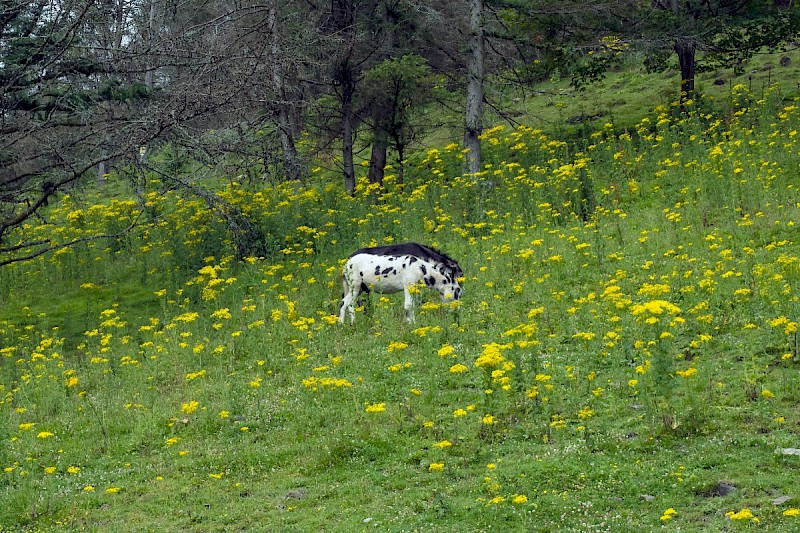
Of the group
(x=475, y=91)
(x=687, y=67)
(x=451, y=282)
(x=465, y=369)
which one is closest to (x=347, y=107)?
(x=475, y=91)

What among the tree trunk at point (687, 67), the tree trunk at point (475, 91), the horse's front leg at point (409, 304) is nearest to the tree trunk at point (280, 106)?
the tree trunk at point (475, 91)

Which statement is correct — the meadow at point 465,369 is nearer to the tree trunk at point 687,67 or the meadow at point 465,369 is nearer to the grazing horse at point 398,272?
the grazing horse at point 398,272

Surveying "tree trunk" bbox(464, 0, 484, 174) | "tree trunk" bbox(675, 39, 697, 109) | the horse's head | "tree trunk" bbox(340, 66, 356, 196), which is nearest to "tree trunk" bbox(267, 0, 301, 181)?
"tree trunk" bbox(340, 66, 356, 196)

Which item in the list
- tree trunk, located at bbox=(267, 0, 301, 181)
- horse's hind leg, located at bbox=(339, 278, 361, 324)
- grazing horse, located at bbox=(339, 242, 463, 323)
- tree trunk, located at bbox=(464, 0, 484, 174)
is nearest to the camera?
grazing horse, located at bbox=(339, 242, 463, 323)

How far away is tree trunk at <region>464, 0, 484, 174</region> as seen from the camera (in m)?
25.1

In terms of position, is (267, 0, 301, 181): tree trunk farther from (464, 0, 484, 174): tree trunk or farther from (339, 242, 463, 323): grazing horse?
(339, 242, 463, 323): grazing horse

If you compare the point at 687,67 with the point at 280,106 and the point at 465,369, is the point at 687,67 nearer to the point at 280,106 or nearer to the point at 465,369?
the point at 280,106

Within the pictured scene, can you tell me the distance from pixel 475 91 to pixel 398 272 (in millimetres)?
10308

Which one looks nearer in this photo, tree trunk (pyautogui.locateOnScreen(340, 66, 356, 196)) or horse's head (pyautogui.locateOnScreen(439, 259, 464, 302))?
horse's head (pyautogui.locateOnScreen(439, 259, 464, 302))

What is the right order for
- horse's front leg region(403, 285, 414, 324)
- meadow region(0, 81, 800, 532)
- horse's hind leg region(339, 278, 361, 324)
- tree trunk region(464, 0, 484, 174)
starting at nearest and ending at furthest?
meadow region(0, 81, 800, 532)
horse's front leg region(403, 285, 414, 324)
horse's hind leg region(339, 278, 361, 324)
tree trunk region(464, 0, 484, 174)

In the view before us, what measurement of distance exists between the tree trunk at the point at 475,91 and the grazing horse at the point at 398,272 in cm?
871

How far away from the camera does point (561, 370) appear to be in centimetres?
1251

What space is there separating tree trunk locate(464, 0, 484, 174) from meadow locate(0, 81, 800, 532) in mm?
2404

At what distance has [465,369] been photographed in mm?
11555
